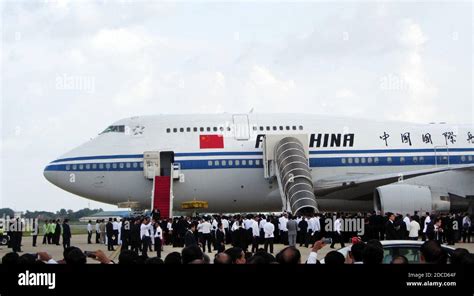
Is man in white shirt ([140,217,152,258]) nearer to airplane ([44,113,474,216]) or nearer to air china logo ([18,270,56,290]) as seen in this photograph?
airplane ([44,113,474,216])

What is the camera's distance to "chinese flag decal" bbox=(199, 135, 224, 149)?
1499 inches

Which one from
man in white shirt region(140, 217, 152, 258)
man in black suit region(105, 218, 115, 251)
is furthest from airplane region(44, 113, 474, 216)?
man in white shirt region(140, 217, 152, 258)

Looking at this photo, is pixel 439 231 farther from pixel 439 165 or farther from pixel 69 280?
pixel 69 280

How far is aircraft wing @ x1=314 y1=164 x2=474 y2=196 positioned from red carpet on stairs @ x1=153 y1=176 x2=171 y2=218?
6.40 metres

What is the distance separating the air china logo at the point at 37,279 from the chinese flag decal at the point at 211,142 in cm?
3065

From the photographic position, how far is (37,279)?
7309 millimetres

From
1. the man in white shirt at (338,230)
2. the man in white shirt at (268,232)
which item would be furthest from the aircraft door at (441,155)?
the man in white shirt at (268,232)

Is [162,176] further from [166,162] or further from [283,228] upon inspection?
[283,228]

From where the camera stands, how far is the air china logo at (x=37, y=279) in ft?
23.8

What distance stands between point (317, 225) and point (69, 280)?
78.8ft

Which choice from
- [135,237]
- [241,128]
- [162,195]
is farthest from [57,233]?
[135,237]

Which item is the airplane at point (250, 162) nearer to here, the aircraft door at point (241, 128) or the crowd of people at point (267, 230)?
the aircraft door at point (241, 128)

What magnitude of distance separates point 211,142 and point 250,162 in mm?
1886

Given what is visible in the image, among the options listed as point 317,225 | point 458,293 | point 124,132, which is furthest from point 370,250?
point 124,132
